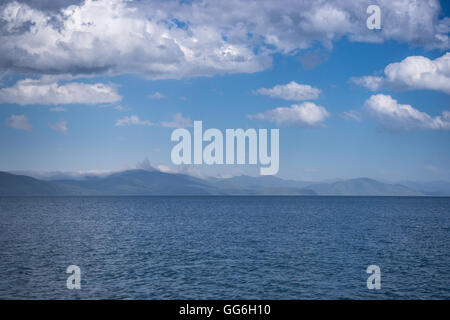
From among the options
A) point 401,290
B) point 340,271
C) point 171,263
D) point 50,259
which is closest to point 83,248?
point 50,259

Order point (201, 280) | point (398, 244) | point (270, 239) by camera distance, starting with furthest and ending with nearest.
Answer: point (270, 239), point (398, 244), point (201, 280)

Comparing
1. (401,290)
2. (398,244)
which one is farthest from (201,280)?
(398,244)

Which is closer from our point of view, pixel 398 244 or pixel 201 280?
pixel 201 280

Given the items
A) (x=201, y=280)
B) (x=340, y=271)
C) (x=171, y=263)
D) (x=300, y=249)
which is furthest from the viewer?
(x=300, y=249)

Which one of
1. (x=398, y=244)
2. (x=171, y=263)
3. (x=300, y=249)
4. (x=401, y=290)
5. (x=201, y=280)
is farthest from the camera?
(x=398, y=244)

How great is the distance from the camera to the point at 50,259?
5453 cm
